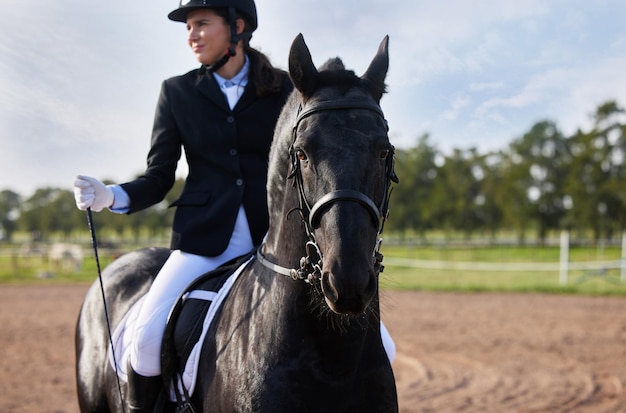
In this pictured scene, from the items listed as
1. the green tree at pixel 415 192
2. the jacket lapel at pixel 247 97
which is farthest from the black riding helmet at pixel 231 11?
the green tree at pixel 415 192

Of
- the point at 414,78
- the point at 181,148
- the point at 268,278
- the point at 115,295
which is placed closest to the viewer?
the point at 268,278

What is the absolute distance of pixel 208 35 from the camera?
2.93m

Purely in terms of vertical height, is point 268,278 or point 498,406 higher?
point 268,278

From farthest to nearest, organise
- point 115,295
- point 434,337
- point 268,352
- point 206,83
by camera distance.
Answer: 1. point 434,337
2. point 115,295
3. point 206,83
4. point 268,352

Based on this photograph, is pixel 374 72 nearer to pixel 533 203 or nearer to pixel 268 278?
pixel 268 278

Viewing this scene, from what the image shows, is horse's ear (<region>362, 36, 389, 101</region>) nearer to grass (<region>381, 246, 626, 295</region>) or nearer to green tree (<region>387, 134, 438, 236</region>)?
grass (<region>381, 246, 626, 295</region>)

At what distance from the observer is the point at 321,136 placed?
1.90 m

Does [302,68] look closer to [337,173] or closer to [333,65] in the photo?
[333,65]

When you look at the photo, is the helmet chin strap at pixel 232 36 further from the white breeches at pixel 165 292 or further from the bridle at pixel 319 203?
the bridle at pixel 319 203

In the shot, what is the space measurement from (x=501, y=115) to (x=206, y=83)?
60.7 inches

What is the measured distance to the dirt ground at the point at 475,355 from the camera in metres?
6.62

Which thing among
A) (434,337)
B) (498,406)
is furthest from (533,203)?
(498,406)

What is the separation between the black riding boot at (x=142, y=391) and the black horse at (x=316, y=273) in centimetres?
40

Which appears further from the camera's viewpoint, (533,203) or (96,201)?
(533,203)
